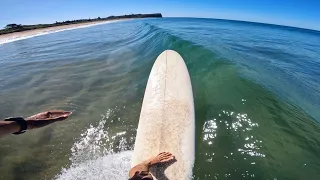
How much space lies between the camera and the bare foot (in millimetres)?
3718

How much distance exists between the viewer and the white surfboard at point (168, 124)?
12.8 ft

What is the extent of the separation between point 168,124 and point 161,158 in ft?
3.03

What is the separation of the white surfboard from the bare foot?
0.32 feet

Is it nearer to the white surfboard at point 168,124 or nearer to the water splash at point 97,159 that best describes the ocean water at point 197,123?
the water splash at point 97,159

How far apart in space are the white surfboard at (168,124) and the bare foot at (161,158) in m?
0.10

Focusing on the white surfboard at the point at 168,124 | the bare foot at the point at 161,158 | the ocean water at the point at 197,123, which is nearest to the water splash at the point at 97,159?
the ocean water at the point at 197,123

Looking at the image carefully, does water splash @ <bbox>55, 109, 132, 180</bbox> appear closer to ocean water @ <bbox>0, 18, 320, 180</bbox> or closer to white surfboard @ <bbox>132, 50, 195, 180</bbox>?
ocean water @ <bbox>0, 18, 320, 180</bbox>

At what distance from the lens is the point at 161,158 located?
12.5ft

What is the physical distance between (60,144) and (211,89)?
4.32 m

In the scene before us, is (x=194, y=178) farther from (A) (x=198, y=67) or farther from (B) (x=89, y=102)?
(A) (x=198, y=67)

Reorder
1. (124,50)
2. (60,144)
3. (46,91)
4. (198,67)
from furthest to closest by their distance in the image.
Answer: (124,50) → (198,67) → (46,91) → (60,144)

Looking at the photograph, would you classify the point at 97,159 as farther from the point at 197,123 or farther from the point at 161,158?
the point at 197,123

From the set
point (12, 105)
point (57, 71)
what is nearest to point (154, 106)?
point (12, 105)

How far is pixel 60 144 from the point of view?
16.1 ft
